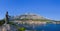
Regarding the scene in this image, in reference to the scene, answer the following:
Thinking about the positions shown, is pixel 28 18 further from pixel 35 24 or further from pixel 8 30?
pixel 8 30

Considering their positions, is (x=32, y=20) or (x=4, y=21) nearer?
(x=4, y=21)

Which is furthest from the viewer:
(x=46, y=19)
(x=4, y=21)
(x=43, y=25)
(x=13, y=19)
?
(x=43, y=25)

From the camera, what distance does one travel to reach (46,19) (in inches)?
246

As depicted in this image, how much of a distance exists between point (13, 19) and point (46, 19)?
1.30 meters

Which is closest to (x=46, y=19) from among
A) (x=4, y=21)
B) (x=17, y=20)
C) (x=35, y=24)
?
(x=35, y=24)

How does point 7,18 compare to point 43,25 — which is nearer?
point 7,18

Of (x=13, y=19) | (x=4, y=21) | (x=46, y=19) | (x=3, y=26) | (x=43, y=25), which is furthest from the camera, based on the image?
(x=43, y=25)

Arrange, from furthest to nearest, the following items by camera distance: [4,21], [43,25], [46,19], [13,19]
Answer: [43,25], [46,19], [13,19], [4,21]

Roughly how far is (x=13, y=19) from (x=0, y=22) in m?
0.96

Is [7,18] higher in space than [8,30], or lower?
higher

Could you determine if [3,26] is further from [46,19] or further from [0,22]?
[46,19]

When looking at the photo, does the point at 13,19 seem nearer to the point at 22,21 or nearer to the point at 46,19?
the point at 22,21

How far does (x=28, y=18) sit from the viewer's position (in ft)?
20.7

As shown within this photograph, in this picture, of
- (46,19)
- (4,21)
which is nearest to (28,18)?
(46,19)
